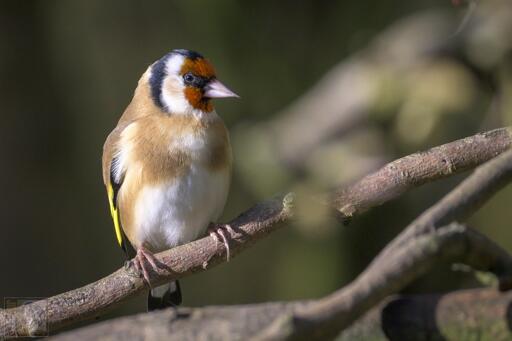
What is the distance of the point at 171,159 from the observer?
2973 mm

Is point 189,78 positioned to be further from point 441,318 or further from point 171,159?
point 441,318

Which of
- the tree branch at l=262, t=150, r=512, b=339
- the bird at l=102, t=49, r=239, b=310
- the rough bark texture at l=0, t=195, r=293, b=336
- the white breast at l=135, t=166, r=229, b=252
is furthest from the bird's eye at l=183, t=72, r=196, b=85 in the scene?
the tree branch at l=262, t=150, r=512, b=339

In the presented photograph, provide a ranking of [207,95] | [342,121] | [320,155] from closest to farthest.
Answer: [320,155] < [342,121] < [207,95]

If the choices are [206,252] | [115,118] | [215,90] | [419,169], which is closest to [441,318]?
[419,169]

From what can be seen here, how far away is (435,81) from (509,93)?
0.13 m

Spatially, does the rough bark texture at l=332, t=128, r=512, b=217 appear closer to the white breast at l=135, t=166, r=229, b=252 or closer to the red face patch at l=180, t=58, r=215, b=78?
the white breast at l=135, t=166, r=229, b=252

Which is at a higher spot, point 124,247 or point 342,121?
point 342,121

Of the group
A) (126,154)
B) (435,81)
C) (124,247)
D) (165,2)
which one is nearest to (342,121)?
(435,81)

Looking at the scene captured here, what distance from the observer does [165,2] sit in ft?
17.0

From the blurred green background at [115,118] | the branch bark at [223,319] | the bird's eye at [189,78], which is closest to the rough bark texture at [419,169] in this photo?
the branch bark at [223,319]

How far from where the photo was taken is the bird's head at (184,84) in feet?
10.4

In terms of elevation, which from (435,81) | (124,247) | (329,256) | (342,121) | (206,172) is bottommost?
(329,256)

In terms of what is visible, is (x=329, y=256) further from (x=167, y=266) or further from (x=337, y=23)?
(x=167, y=266)

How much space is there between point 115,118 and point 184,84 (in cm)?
208
